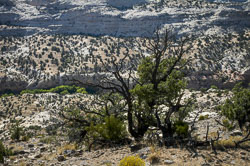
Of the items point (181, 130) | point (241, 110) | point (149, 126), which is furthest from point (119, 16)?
point (181, 130)

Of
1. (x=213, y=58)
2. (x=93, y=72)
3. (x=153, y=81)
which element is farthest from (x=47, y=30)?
(x=153, y=81)

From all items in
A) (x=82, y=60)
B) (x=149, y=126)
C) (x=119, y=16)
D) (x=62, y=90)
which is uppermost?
(x=119, y=16)

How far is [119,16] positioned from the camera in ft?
352

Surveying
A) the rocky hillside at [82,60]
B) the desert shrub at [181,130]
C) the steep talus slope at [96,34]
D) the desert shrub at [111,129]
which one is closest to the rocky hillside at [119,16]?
the steep talus slope at [96,34]

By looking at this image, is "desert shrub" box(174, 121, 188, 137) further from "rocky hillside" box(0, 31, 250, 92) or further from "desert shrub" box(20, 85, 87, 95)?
"desert shrub" box(20, 85, 87, 95)

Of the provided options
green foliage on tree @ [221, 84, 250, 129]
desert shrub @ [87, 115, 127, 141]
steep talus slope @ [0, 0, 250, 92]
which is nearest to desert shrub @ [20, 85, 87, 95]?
steep talus slope @ [0, 0, 250, 92]

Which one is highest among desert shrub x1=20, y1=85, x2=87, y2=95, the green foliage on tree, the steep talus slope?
the steep talus slope

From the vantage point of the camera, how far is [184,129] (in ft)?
35.6

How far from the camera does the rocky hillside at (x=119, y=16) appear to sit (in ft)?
292

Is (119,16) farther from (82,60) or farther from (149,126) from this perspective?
(149,126)

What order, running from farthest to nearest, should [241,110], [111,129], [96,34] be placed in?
[96,34] < [241,110] < [111,129]

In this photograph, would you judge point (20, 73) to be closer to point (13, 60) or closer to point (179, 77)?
point (13, 60)

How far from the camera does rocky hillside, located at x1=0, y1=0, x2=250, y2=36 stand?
292ft

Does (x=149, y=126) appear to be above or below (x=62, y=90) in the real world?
above
